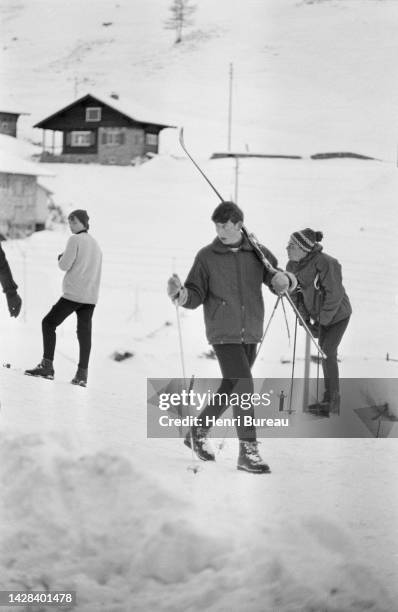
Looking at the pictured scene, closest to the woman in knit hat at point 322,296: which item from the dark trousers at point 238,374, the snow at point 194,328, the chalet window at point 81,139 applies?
the snow at point 194,328

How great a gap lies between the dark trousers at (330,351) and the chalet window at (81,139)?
25.4 meters

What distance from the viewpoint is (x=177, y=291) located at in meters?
4.82

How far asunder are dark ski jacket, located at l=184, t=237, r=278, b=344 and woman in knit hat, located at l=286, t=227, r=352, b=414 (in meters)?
1.70

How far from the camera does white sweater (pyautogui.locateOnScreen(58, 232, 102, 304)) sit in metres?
6.89

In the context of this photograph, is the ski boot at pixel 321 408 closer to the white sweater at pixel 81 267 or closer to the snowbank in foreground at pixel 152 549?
the white sweater at pixel 81 267

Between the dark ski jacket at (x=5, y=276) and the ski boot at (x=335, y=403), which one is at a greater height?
the dark ski jacket at (x=5, y=276)

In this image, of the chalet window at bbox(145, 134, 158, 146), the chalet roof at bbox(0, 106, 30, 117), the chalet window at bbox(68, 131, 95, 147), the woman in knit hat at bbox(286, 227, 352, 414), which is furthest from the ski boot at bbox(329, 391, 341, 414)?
the chalet window at bbox(145, 134, 158, 146)

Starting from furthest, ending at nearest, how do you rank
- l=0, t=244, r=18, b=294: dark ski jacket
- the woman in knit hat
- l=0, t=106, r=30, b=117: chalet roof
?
l=0, t=106, r=30, b=117: chalet roof < the woman in knit hat < l=0, t=244, r=18, b=294: dark ski jacket

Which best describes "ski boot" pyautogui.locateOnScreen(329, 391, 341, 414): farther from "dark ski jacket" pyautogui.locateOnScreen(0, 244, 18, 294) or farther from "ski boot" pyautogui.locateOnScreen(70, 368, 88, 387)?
"dark ski jacket" pyautogui.locateOnScreen(0, 244, 18, 294)

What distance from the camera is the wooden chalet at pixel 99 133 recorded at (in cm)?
3145

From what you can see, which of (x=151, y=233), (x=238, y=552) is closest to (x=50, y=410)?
(x=238, y=552)

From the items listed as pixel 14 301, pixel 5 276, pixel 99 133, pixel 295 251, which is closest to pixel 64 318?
pixel 14 301

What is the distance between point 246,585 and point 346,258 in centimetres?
1607

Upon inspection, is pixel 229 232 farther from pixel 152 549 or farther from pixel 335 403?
pixel 335 403
